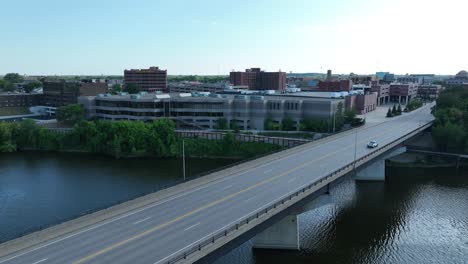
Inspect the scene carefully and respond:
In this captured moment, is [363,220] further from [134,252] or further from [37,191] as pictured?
[37,191]

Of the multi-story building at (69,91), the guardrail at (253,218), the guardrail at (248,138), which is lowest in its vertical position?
the guardrail at (248,138)

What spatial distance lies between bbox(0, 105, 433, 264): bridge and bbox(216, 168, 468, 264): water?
6292mm

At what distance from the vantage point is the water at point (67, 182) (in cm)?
4569

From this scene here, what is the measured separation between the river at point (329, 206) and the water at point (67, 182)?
13 cm

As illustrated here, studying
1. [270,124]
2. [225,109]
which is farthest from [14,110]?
[270,124]

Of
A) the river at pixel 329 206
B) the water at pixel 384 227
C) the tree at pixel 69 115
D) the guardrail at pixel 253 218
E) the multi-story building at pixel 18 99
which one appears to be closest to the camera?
the guardrail at pixel 253 218

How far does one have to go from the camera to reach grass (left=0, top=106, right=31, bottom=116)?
Answer: 131m

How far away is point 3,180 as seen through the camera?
61.0 meters

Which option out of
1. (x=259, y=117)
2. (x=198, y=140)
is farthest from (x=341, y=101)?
(x=198, y=140)

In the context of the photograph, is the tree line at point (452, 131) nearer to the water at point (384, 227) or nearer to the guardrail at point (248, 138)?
the water at point (384, 227)

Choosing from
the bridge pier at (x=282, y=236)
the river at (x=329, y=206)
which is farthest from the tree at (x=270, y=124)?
the bridge pier at (x=282, y=236)

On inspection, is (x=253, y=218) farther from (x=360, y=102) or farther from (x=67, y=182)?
(x=360, y=102)

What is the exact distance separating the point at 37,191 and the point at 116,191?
11.9 meters

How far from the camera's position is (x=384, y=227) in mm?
45031
